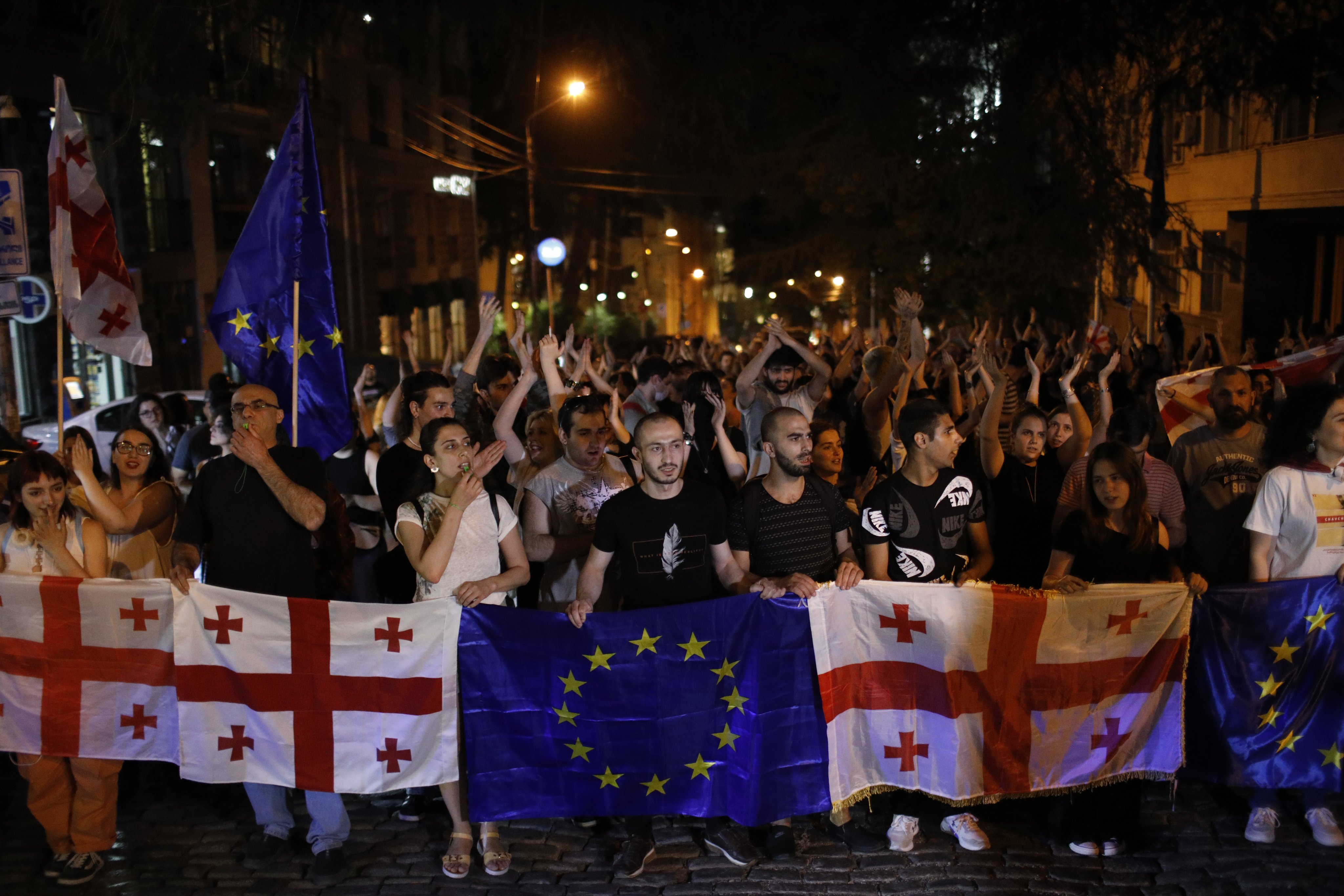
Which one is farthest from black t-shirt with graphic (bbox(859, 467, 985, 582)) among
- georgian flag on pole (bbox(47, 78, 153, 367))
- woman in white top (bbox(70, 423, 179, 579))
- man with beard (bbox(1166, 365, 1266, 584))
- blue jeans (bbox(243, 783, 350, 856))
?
georgian flag on pole (bbox(47, 78, 153, 367))

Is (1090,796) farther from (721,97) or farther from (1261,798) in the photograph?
(721,97)

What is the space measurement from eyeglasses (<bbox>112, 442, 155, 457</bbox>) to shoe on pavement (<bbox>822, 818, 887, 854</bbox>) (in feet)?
12.6

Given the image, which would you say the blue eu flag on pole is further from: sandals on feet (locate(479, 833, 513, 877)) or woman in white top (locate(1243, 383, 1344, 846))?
woman in white top (locate(1243, 383, 1344, 846))

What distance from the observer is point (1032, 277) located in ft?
63.9

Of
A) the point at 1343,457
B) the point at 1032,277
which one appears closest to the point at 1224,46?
the point at 1032,277

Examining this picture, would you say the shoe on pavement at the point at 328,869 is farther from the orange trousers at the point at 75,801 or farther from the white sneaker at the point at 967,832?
the white sneaker at the point at 967,832

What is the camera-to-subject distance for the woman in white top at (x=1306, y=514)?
4914 mm

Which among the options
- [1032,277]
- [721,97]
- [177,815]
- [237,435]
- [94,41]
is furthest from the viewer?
[1032,277]

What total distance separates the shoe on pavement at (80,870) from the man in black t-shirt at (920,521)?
12.0 ft

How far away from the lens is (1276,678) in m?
4.97

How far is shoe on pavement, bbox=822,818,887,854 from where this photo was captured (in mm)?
4984

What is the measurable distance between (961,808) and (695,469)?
256 cm

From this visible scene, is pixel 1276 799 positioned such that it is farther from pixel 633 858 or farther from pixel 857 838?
pixel 633 858

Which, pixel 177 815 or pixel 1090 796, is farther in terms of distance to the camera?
pixel 177 815
